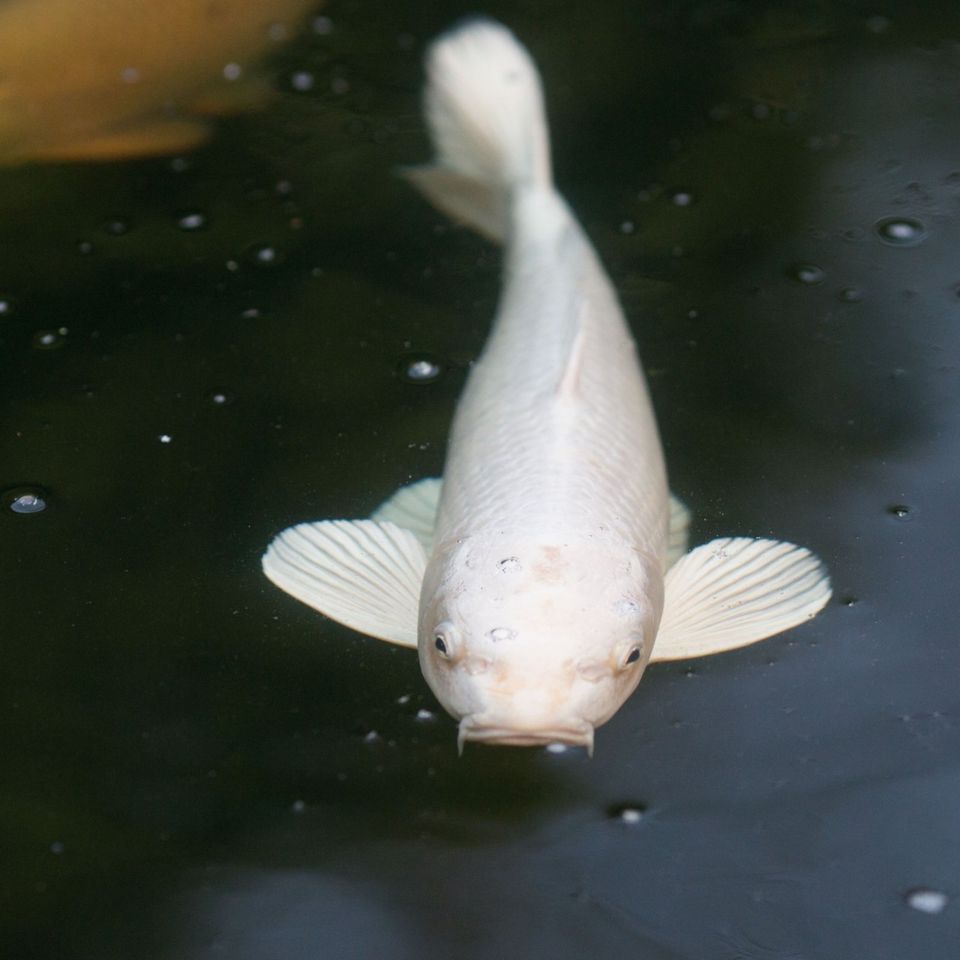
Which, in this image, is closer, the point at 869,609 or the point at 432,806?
the point at 432,806

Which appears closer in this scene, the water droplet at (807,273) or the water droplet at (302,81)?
the water droplet at (807,273)

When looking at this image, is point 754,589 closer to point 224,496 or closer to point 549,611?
point 549,611

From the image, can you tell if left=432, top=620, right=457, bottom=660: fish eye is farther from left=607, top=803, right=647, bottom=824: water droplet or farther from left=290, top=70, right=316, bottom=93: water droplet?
left=290, top=70, right=316, bottom=93: water droplet

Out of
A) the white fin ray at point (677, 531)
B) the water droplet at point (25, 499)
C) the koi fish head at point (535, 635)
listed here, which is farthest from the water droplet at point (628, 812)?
the water droplet at point (25, 499)

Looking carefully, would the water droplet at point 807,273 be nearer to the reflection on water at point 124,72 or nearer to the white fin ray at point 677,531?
the white fin ray at point 677,531

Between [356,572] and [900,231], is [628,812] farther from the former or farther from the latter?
[900,231]

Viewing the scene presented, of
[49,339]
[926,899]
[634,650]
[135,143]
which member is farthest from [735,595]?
[135,143]

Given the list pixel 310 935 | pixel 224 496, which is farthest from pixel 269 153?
pixel 310 935
